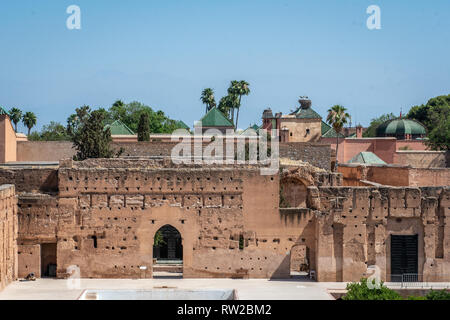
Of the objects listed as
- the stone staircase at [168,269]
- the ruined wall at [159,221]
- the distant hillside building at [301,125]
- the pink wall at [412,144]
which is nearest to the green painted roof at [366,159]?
the distant hillside building at [301,125]

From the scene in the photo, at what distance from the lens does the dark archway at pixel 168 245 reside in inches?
1484

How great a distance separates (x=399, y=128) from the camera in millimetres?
61688

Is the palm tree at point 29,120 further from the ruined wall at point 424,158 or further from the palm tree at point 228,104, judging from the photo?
the ruined wall at point 424,158

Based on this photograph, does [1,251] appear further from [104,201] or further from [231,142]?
[231,142]

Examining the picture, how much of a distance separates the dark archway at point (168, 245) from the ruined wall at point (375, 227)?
1054 cm

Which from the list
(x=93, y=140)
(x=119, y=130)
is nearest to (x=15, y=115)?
(x=119, y=130)

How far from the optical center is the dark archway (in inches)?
1484

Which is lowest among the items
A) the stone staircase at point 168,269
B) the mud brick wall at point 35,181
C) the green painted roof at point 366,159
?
the stone staircase at point 168,269

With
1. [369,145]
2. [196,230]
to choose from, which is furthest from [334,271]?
[369,145]

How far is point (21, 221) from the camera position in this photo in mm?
28547

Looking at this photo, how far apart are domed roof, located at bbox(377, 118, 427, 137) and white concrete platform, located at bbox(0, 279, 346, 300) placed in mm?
35189
